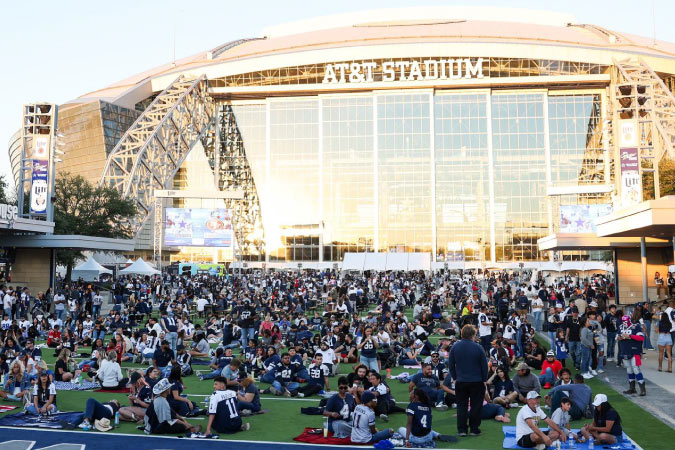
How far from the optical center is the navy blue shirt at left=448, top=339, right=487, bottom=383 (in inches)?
404

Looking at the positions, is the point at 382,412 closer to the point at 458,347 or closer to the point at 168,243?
the point at 458,347

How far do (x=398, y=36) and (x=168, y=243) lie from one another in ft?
127

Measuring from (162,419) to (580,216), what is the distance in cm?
4467

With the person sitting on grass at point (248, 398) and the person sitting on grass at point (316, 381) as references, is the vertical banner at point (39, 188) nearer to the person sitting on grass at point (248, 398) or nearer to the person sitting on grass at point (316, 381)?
the person sitting on grass at point (316, 381)

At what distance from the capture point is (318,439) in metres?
10.7

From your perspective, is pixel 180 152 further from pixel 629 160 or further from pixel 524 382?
pixel 524 382

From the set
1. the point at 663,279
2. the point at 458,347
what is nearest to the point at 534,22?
the point at 663,279

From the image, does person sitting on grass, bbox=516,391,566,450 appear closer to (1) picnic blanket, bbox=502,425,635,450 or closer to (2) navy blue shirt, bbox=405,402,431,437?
(1) picnic blanket, bbox=502,425,635,450

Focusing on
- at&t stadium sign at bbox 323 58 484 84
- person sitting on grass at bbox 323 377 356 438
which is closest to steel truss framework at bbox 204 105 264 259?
at&t stadium sign at bbox 323 58 484 84

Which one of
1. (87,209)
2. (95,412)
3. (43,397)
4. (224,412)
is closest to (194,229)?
(87,209)

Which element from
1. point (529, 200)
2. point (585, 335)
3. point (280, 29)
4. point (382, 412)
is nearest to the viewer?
point (382, 412)

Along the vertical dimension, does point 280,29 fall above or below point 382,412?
above

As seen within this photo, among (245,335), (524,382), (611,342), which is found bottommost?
(524,382)

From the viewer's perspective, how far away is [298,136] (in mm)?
75250
